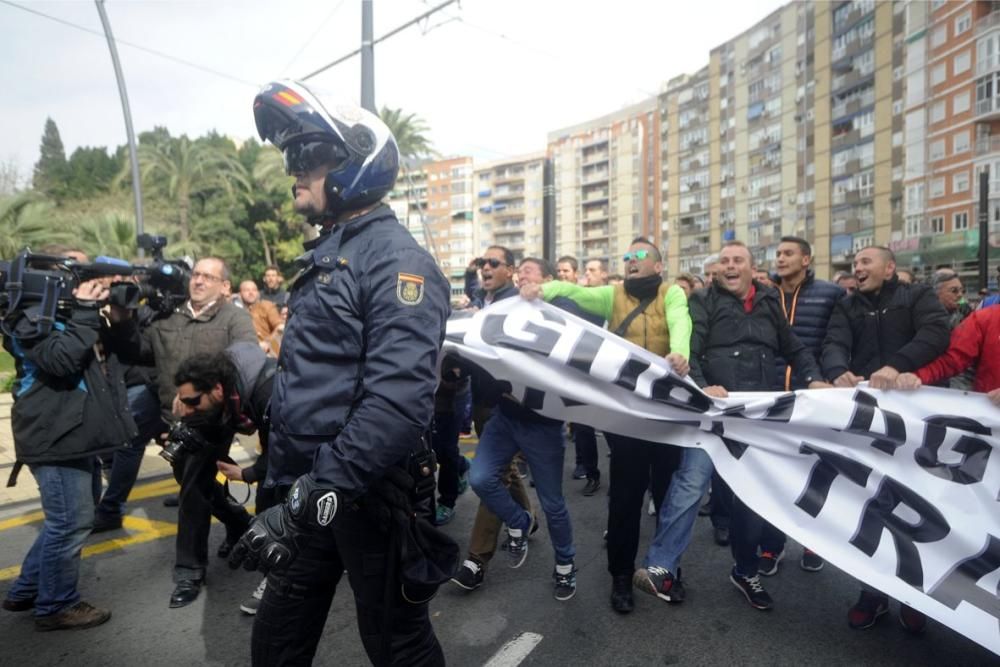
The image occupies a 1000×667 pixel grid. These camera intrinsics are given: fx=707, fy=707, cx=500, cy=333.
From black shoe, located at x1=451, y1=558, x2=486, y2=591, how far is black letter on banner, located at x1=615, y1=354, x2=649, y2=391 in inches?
52.8

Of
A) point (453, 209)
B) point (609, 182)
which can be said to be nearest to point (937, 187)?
point (609, 182)

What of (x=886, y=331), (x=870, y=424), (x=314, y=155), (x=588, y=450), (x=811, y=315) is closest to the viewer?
(x=314, y=155)

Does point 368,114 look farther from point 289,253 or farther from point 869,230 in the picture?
point 869,230

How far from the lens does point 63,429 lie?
3.42m

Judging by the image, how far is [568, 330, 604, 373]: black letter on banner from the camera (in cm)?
400

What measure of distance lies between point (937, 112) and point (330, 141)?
2268 inches

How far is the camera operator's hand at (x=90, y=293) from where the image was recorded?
3.49 m

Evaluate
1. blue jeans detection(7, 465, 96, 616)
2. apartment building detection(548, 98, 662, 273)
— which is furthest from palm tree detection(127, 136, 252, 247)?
apartment building detection(548, 98, 662, 273)

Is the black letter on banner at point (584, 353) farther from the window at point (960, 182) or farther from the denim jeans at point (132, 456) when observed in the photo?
the window at point (960, 182)

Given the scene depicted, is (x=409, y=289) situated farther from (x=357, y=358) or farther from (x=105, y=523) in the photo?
(x=105, y=523)

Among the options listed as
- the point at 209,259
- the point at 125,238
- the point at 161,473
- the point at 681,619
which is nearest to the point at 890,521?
the point at 681,619

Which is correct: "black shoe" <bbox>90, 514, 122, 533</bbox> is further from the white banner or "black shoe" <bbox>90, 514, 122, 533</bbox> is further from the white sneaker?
the white banner

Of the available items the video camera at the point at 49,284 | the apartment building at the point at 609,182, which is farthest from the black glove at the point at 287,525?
the apartment building at the point at 609,182

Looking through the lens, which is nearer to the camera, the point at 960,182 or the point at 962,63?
the point at 962,63
